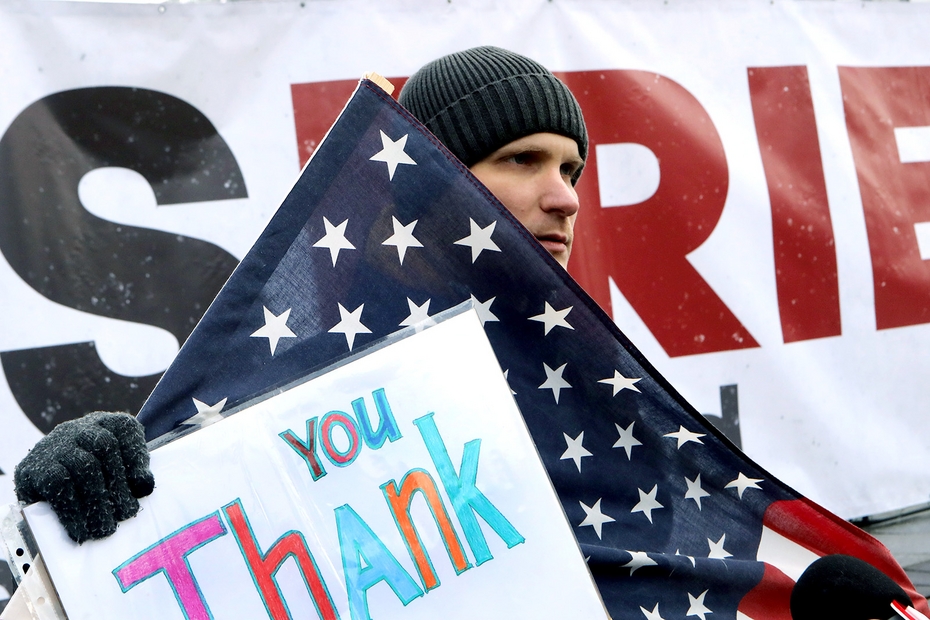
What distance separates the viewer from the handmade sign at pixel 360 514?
842 mm

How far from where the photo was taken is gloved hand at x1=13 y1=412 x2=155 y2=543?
30.3 inches

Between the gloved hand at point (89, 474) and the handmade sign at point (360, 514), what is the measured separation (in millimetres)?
25

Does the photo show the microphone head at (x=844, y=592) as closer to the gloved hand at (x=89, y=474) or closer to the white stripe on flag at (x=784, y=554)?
the white stripe on flag at (x=784, y=554)

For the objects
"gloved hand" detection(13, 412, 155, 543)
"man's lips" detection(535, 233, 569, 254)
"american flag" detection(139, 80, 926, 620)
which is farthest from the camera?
"man's lips" detection(535, 233, 569, 254)

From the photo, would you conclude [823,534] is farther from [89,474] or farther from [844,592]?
[89,474]

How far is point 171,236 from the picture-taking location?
2.23 metres

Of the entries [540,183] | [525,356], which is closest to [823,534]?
[525,356]

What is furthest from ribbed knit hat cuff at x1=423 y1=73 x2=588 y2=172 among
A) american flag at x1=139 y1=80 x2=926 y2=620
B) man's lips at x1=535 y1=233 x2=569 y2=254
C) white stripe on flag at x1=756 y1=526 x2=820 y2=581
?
white stripe on flag at x1=756 y1=526 x2=820 y2=581

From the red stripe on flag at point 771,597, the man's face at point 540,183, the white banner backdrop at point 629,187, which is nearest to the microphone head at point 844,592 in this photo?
the red stripe on flag at point 771,597

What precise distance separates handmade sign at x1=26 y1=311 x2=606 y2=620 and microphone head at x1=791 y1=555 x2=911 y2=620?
426 mm

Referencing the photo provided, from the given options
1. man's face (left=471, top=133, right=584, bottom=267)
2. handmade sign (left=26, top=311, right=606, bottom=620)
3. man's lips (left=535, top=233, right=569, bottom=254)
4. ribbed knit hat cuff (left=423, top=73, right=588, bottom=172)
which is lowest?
handmade sign (left=26, top=311, right=606, bottom=620)

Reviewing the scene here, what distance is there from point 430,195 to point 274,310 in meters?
0.27

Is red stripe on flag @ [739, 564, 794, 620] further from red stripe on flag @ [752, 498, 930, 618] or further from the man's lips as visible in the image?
the man's lips

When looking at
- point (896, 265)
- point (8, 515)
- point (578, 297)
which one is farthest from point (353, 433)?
point (896, 265)
